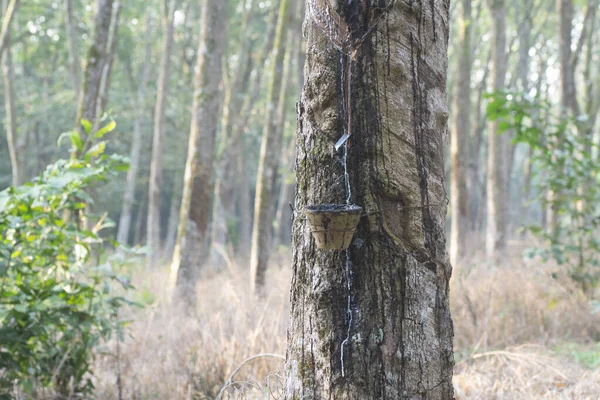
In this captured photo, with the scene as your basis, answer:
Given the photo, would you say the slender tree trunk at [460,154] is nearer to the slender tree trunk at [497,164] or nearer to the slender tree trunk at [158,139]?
the slender tree trunk at [497,164]

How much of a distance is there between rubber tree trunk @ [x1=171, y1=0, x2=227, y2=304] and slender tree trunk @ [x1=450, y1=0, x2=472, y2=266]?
204 inches

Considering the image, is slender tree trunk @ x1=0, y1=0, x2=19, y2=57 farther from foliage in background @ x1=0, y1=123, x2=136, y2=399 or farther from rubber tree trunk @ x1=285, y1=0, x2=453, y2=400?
rubber tree trunk @ x1=285, y1=0, x2=453, y2=400

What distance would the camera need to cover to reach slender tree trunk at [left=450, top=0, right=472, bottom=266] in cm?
1017

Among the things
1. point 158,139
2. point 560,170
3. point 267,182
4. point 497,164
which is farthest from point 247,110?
A: point 560,170

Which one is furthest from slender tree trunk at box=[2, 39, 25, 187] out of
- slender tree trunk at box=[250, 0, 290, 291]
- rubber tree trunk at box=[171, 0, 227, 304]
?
rubber tree trunk at box=[171, 0, 227, 304]

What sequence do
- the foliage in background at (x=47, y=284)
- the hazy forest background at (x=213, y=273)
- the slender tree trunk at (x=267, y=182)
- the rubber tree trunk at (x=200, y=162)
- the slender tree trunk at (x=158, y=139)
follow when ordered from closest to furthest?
the foliage in background at (x=47, y=284), the hazy forest background at (x=213, y=273), the rubber tree trunk at (x=200, y=162), the slender tree trunk at (x=267, y=182), the slender tree trunk at (x=158, y=139)

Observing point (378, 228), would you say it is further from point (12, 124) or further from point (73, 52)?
point (12, 124)

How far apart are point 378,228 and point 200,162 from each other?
5.27 m

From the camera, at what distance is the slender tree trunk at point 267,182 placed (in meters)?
8.48

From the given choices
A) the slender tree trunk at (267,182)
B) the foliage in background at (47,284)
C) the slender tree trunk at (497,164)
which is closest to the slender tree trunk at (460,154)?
the slender tree trunk at (497,164)

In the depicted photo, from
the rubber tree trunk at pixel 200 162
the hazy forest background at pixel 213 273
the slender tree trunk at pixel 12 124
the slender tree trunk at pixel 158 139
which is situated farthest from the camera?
the slender tree trunk at pixel 158 139

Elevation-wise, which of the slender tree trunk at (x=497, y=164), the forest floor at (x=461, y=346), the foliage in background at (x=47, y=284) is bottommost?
the forest floor at (x=461, y=346)

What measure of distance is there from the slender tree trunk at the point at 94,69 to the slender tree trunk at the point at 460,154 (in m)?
6.64

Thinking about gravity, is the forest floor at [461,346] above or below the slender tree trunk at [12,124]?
below
